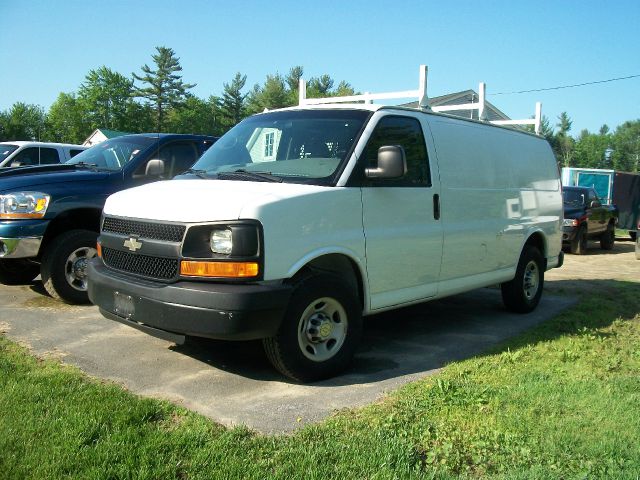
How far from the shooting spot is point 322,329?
4.32m

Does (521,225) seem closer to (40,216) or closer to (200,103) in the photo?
(40,216)

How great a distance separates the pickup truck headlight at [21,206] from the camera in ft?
19.7

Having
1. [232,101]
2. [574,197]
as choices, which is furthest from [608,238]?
[232,101]

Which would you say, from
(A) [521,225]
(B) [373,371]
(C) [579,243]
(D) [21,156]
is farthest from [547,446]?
(C) [579,243]

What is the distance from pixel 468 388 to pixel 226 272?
1.91 meters

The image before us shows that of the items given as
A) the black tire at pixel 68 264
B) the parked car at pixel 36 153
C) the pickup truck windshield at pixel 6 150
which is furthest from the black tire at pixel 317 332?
the pickup truck windshield at pixel 6 150

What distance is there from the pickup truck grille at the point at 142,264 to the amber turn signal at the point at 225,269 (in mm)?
203

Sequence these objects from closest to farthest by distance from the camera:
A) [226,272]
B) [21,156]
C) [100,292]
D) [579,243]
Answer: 1. [226,272]
2. [100,292]
3. [21,156]
4. [579,243]

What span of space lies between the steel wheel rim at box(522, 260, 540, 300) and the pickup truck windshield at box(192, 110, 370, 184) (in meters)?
3.54

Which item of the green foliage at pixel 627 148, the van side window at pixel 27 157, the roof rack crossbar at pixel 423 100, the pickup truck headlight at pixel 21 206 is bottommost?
the pickup truck headlight at pixel 21 206

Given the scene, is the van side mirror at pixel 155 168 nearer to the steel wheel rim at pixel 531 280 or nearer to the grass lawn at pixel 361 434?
the grass lawn at pixel 361 434

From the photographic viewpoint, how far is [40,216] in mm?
6055

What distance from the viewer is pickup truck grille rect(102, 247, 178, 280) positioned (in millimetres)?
4023

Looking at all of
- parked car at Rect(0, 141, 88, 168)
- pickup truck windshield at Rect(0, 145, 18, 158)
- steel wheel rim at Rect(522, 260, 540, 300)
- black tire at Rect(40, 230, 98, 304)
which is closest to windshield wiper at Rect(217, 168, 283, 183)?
black tire at Rect(40, 230, 98, 304)
